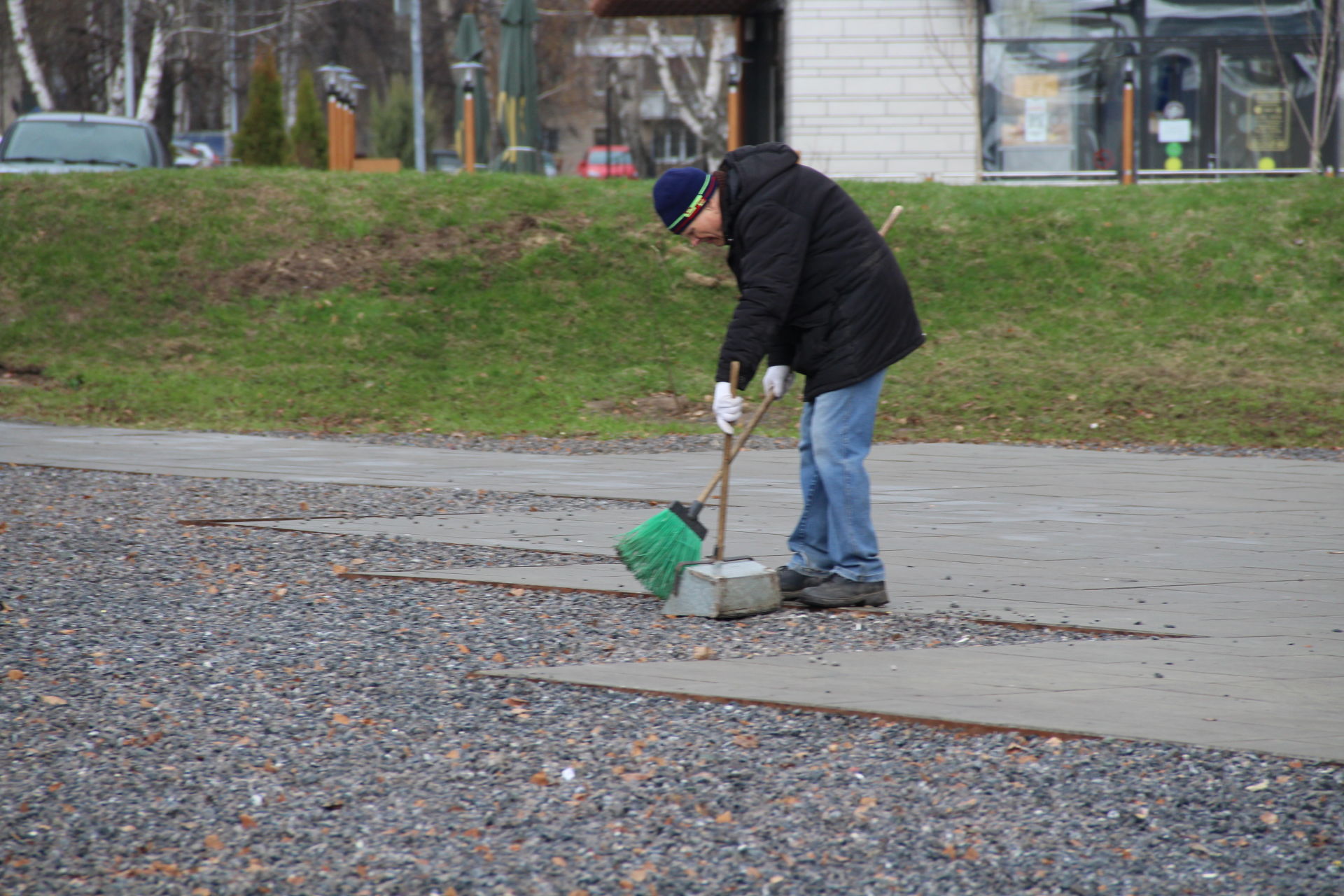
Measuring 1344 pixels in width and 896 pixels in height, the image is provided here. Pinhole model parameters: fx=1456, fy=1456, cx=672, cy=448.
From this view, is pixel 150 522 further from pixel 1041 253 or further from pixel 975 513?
pixel 1041 253

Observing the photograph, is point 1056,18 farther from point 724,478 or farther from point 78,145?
point 724,478

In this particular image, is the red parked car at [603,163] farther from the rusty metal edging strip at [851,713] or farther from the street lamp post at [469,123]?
the rusty metal edging strip at [851,713]

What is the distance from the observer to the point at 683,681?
4.19 metres

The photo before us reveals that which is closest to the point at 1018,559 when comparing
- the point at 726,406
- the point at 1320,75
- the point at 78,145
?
the point at 726,406

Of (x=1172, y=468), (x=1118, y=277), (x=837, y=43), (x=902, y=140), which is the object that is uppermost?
(x=837, y=43)

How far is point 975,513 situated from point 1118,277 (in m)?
7.91

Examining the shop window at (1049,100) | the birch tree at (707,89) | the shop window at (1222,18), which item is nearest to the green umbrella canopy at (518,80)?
the shop window at (1049,100)

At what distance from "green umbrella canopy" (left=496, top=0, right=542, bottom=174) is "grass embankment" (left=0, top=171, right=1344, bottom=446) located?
162 inches

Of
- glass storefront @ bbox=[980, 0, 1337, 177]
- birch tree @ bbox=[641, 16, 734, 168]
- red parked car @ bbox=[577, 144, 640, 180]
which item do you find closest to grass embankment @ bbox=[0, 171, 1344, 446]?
glass storefront @ bbox=[980, 0, 1337, 177]

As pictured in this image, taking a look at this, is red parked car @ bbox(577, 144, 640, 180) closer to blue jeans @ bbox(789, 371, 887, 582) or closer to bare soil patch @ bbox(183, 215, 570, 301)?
bare soil patch @ bbox(183, 215, 570, 301)

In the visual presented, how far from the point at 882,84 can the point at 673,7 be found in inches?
155

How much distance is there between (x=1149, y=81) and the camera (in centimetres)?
2095

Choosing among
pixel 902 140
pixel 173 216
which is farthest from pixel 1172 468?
pixel 902 140

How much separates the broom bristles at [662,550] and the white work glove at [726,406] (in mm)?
396
